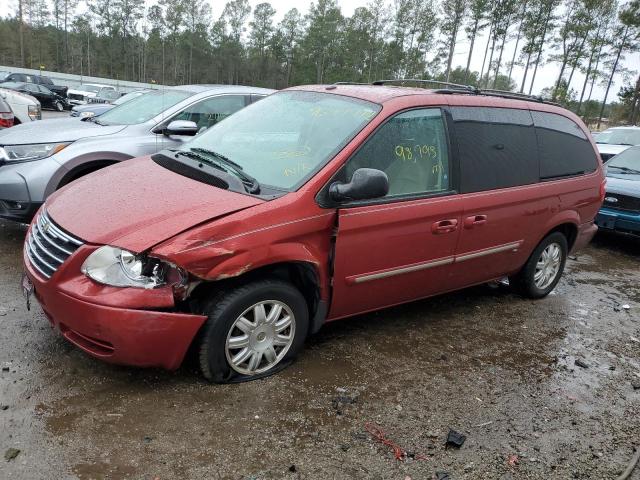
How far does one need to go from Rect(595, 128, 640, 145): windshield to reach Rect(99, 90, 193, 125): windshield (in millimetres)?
10881

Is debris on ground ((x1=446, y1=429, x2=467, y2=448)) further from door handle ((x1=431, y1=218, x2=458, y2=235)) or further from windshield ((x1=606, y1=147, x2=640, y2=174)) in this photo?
windshield ((x1=606, y1=147, x2=640, y2=174))

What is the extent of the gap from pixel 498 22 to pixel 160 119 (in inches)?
1905

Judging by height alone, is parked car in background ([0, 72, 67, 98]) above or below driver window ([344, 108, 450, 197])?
below

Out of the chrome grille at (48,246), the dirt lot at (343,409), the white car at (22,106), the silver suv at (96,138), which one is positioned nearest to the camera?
the dirt lot at (343,409)

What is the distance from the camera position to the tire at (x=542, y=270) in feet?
16.2

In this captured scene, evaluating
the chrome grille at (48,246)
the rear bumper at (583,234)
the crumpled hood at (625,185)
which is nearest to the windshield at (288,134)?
the chrome grille at (48,246)

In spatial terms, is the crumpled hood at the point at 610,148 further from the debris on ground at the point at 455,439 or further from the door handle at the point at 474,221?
the debris on ground at the point at 455,439

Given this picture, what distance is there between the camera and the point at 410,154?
366cm

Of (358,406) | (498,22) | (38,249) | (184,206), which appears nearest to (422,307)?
(358,406)

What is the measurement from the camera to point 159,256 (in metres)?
2.66

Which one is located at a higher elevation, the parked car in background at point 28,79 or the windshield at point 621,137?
the windshield at point 621,137

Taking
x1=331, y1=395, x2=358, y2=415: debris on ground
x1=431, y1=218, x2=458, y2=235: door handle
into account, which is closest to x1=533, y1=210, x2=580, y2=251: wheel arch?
x1=431, y1=218, x2=458, y2=235: door handle

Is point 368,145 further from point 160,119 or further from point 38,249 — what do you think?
point 160,119

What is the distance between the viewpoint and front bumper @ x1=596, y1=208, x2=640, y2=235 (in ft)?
24.7
